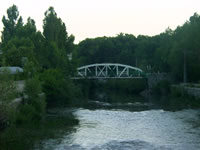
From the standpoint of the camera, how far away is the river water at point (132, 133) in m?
18.1

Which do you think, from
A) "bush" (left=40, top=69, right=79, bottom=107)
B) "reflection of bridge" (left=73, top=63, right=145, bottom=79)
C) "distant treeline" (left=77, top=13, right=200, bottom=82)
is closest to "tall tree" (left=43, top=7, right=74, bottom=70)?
"bush" (left=40, top=69, right=79, bottom=107)

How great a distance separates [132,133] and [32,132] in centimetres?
518

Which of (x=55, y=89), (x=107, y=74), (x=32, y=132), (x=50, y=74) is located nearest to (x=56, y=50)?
(x=50, y=74)

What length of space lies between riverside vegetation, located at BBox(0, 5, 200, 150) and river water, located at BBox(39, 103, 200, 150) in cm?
125

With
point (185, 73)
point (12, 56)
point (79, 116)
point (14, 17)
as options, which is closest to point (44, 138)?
point (79, 116)

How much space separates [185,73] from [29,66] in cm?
2468

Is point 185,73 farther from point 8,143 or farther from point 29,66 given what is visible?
point 8,143

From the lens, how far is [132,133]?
21.9 meters

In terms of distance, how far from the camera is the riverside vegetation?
65.4 feet

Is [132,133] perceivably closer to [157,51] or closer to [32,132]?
[32,132]

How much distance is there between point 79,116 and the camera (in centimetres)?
2962

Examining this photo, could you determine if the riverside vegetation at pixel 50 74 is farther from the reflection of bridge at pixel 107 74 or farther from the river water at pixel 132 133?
the reflection of bridge at pixel 107 74

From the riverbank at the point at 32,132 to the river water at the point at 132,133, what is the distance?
60 centimetres

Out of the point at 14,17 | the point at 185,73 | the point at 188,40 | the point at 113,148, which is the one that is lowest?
the point at 113,148
